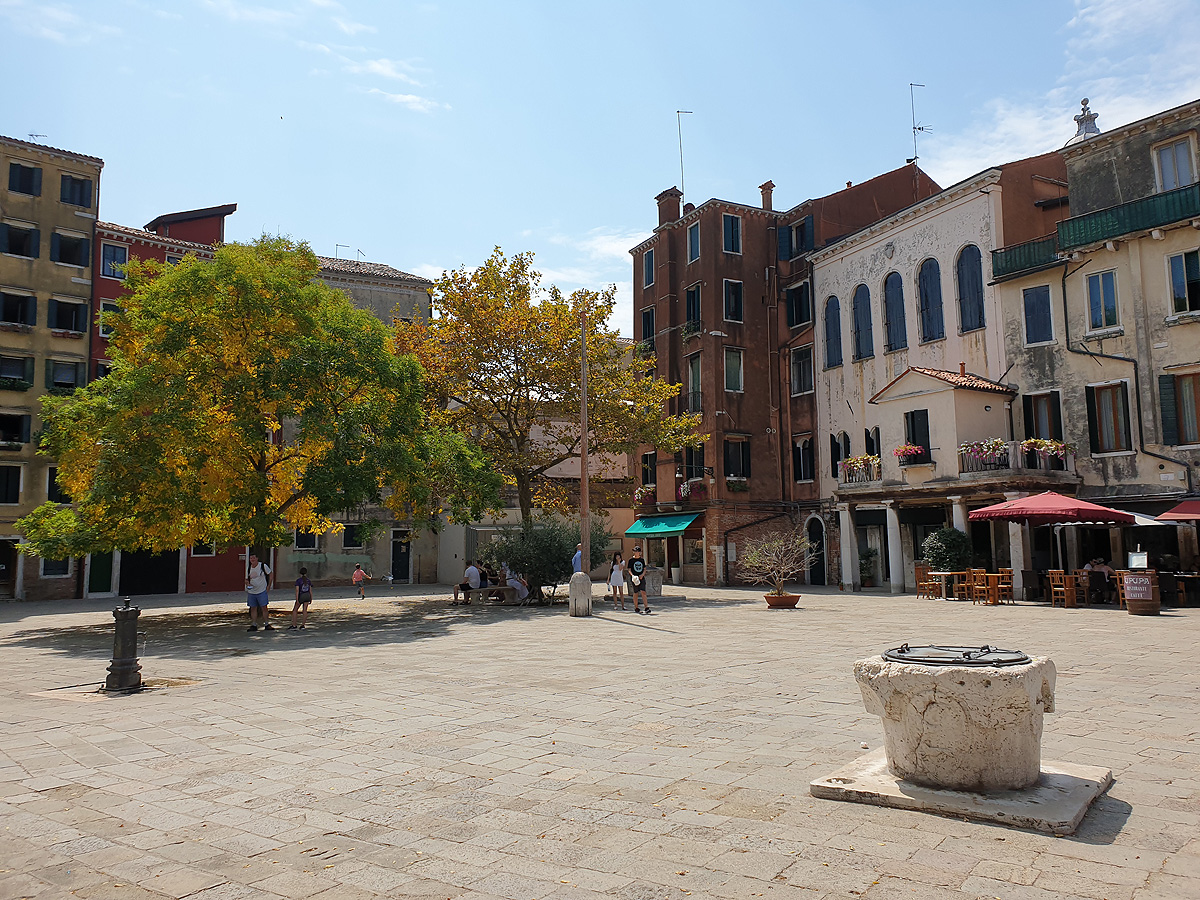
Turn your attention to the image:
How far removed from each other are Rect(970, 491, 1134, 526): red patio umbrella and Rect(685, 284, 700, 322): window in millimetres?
18404

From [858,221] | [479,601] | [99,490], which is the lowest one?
[479,601]

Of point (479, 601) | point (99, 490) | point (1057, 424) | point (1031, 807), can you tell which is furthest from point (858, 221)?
point (1031, 807)

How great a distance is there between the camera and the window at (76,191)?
111 ft

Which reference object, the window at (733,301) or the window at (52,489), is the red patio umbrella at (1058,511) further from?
the window at (52,489)

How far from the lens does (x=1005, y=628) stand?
1550cm

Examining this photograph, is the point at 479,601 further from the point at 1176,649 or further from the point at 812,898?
the point at 812,898

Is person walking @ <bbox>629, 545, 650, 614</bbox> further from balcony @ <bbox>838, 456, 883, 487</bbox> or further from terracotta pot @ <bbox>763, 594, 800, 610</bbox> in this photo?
balcony @ <bbox>838, 456, 883, 487</bbox>

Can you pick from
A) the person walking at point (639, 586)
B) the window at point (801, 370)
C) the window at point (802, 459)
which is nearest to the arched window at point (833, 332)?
the window at point (801, 370)

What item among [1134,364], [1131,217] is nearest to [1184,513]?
[1134,364]

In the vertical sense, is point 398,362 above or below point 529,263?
below

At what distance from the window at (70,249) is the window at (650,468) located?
2528 cm

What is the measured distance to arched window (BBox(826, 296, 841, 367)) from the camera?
34062 millimetres

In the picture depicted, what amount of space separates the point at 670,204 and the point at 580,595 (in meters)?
25.4

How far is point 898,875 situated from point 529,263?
26197mm
